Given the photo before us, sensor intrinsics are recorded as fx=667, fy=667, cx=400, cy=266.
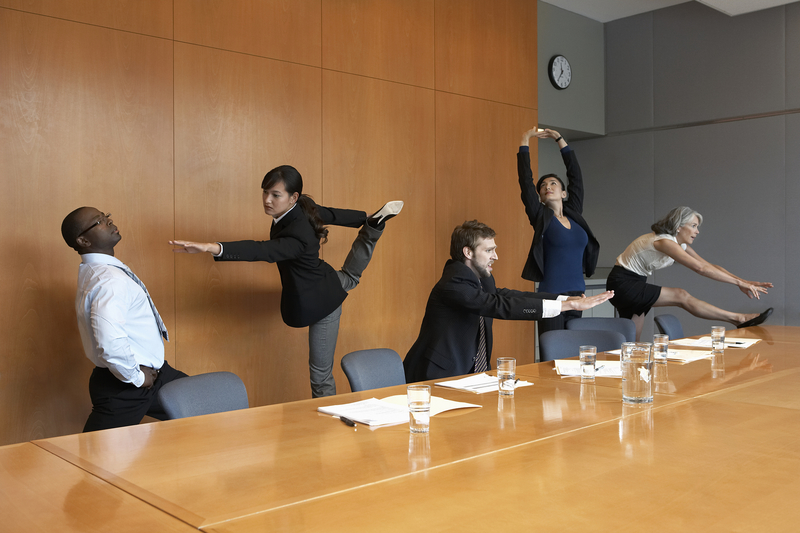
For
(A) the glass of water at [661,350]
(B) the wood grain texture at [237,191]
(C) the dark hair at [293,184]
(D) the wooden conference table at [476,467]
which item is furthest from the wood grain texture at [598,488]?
(B) the wood grain texture at [237,191]

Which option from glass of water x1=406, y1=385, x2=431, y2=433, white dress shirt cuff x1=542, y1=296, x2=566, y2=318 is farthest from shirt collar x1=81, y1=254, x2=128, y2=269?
white dress shirt cuff x1=542, y1=296, x2=566, y2=318

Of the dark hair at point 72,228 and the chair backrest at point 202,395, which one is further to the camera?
the dark hair at point 72,228

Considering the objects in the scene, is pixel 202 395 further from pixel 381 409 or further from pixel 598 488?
pixel 598 488

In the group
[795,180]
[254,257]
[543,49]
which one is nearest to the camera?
[254,257]

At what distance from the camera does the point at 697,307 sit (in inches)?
192

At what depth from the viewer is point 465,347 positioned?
3.41 m

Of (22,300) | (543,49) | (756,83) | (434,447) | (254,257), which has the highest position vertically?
(543,49)

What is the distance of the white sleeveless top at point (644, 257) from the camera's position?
488cm

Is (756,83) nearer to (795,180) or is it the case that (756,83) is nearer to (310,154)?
(795,180)

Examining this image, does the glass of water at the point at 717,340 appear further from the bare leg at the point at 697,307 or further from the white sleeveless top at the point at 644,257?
the white sleeveless top at the point at 644,257

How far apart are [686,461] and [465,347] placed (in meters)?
1.90

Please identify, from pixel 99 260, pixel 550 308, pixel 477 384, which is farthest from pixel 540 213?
pixel 99 260

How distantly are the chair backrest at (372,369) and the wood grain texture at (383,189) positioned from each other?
2201 mm

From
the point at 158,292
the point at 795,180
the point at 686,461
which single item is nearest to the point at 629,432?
the point at 686,461
